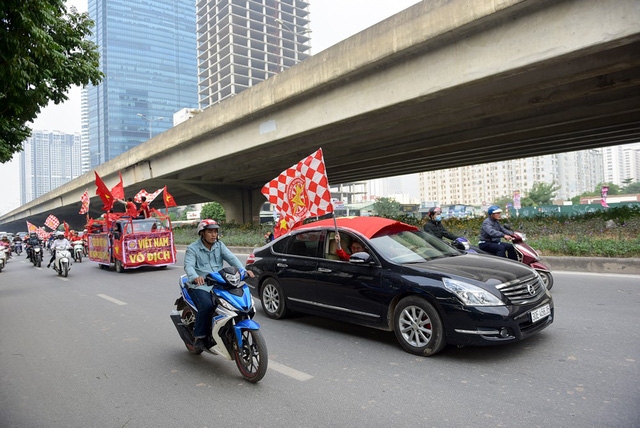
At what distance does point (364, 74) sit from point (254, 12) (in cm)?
12362

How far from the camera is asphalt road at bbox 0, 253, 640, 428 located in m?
3.41

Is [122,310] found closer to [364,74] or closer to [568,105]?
[364,74]

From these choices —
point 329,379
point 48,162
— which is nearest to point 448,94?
point 329,379

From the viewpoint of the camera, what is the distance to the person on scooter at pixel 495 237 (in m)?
7.54

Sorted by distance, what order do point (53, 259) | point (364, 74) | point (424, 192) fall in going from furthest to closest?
point (424, 192), point (53, 259), point (364, 74)

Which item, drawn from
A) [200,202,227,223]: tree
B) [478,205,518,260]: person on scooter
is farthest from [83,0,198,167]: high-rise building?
[478,205,518,260]: person on scooter

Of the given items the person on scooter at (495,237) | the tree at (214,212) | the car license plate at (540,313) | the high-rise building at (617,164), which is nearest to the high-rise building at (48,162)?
the tree at (214,212)

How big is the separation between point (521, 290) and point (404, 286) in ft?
3.84

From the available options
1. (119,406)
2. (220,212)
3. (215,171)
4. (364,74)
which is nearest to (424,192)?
(220,212)

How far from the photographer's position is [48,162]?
138750 mm

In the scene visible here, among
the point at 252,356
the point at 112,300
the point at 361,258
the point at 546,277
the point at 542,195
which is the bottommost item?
the point at 112,300

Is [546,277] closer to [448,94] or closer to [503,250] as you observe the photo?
[503,250]

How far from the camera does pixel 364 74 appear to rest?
13531 mm

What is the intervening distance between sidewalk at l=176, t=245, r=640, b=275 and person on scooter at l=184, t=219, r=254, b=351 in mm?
8819
